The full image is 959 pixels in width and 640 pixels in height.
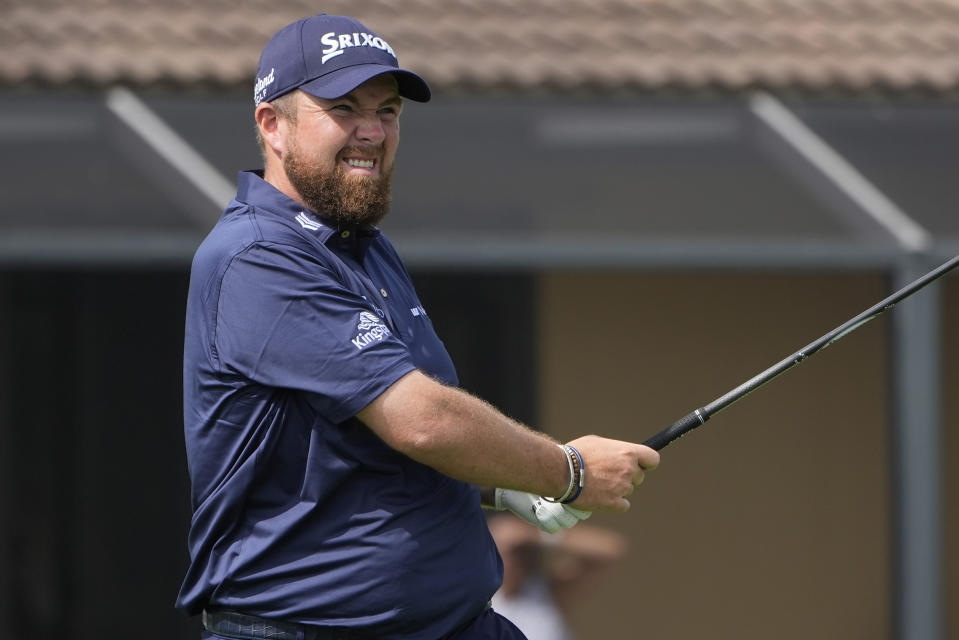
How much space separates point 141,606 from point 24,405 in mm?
1074

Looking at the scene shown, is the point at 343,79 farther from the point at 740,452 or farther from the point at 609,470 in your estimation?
the point at 740,452

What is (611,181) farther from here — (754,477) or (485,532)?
(485,532)

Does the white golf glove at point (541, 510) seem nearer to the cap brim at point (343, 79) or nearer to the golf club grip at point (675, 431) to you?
the golf club grip at point (675, 431)

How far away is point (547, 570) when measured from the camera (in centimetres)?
529

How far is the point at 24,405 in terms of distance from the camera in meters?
6.88

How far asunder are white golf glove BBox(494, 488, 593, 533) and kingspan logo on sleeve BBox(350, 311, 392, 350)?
44 centimetres

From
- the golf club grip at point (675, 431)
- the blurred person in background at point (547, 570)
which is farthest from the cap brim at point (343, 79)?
the blurred person in background at point (547, 570)

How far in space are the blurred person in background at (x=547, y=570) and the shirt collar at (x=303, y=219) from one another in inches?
74.4

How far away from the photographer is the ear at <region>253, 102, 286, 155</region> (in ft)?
8.77

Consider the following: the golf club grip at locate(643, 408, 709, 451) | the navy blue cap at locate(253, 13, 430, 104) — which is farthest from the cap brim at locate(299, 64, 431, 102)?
the golf club grip at locate(643, 408, 709, 451)

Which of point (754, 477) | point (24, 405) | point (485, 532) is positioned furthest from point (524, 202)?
point (485, 532)

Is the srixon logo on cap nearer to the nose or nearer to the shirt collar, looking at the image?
the nose

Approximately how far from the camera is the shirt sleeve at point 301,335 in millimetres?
2383

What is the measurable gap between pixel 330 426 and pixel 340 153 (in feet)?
1.62
